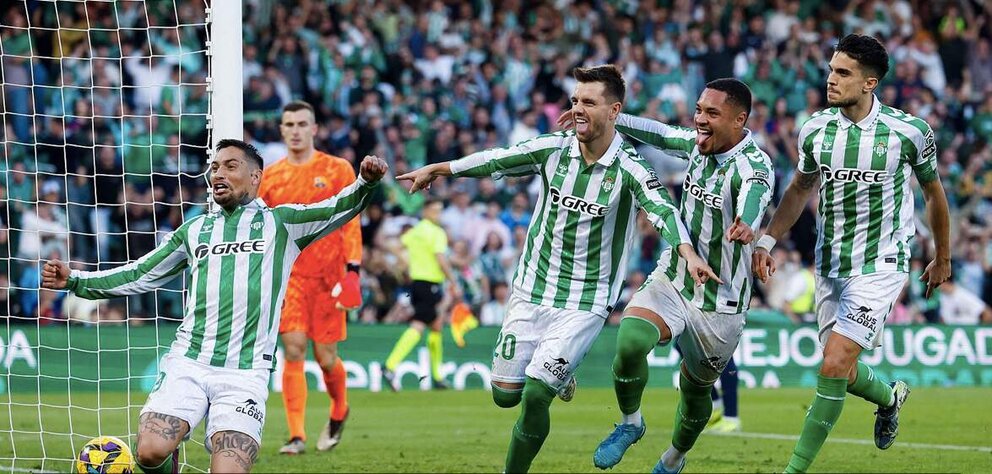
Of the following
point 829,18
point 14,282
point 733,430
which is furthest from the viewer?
point 829,18

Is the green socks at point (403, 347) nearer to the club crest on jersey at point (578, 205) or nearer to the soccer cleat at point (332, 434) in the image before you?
the soccer cleat at point (332, 434)

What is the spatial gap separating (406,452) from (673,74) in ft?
44.5

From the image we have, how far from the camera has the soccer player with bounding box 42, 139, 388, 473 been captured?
22.7 ft

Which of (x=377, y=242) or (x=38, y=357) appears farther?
(x=377, y=242)

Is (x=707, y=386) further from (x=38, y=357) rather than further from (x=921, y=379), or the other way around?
(x=921, y=379)

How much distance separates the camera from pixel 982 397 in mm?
17094

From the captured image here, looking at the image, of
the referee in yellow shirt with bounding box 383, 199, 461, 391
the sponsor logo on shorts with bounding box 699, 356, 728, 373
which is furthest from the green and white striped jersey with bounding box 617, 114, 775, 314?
the referee in yellow shirt with bounding box 383, 199, 461, 391

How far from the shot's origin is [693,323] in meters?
8.18

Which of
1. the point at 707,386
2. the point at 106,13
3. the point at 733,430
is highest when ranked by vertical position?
the point at 106,13

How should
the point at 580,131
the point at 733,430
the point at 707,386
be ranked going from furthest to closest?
the point at 733,430 → the point at 707,386 → the point at 580,131

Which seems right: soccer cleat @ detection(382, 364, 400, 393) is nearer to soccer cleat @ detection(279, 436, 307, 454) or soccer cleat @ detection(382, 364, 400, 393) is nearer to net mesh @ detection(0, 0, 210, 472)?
net mesh @ detection(0, 0, 210, 472)

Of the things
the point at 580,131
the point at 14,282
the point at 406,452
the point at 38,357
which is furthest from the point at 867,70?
the point at 14,282

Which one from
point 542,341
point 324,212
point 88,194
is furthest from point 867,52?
point 88,194

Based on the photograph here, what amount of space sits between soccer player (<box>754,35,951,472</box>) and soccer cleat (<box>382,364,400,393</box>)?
9.60 metres
